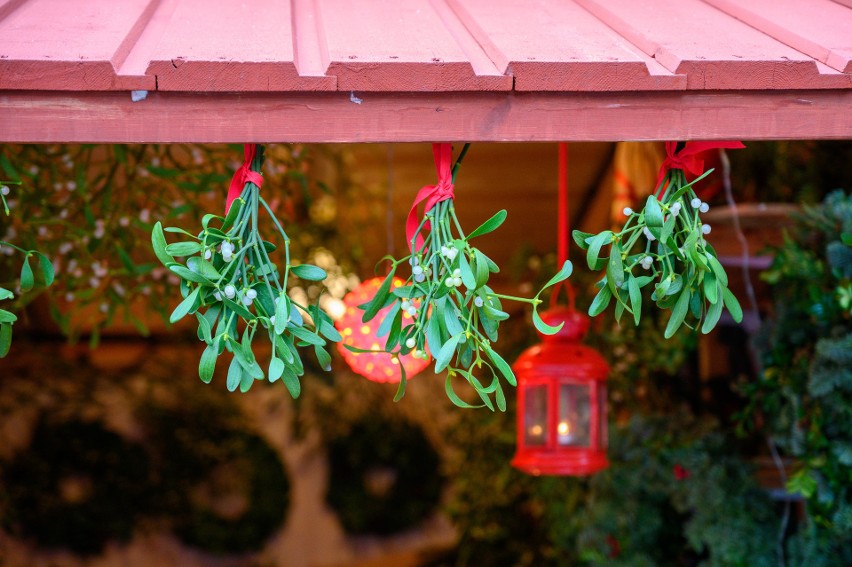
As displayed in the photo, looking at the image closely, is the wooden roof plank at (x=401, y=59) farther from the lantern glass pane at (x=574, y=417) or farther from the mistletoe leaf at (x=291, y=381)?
the lantern glass pane at (x=574, y=417)

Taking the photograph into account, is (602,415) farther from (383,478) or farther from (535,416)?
(383,478)

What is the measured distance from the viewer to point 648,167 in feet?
12.0

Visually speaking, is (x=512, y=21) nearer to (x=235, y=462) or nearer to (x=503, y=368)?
(x=503, y=368)

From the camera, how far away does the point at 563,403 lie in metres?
2.50

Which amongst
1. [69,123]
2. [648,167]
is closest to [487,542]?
[648,167]

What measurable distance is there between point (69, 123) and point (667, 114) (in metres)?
0.97

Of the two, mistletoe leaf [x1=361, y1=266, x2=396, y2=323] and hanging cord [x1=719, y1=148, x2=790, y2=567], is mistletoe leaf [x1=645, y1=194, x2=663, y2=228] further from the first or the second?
hanging cord [x1=719, y1=148, x2=790, y2=567]

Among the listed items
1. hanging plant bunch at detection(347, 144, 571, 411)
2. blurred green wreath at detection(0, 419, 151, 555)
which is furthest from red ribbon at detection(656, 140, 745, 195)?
blurred green wreath at detection(0, 419, 151, 555)

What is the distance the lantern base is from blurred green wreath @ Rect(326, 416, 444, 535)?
119 inches

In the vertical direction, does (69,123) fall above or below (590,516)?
above

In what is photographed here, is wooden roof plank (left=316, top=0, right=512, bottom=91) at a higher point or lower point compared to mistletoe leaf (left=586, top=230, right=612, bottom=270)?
higher

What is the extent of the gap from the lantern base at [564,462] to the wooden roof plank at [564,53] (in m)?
1.13

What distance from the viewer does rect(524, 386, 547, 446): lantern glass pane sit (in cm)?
253

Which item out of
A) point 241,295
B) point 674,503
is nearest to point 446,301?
point 241,295
